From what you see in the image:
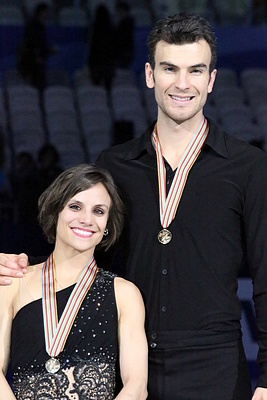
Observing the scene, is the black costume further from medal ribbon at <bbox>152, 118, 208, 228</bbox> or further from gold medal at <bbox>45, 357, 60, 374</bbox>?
gold medal at <bbox>45, 357, 60, 374</bbox>

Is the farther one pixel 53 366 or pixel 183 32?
pixel 183 32

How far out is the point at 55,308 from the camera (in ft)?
9.23

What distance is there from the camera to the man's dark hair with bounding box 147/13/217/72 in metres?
2.84

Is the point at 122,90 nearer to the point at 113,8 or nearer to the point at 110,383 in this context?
the point at 113,8

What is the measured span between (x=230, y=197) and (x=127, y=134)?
321 centimetres

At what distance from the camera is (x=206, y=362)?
2.79m

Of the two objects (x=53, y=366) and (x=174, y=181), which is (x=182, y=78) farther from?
(x=53, y=366)

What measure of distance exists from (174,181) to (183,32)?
48 centimetres

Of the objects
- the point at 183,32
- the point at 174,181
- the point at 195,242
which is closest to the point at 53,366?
the point at 195,242

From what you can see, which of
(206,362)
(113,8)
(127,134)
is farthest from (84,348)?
(113,8)

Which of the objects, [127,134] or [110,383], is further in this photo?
[127,134]

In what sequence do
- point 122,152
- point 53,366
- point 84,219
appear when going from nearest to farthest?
point 53,366
point 84,219
point 122,152

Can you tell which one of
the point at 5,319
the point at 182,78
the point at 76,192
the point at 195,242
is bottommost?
the point at 5,319

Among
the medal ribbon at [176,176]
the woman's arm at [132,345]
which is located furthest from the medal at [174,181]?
the woman's arm at [132,345]
